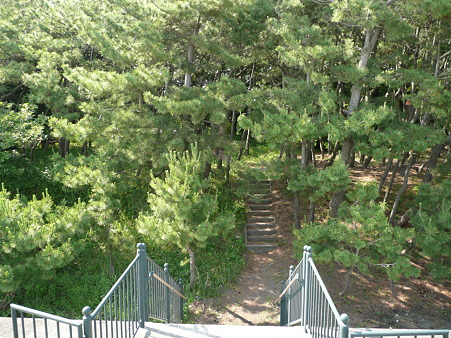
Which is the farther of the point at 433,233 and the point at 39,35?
the point at 39,35

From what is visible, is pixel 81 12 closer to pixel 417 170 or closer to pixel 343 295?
pixel 343 295

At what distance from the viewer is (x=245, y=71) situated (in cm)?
1588

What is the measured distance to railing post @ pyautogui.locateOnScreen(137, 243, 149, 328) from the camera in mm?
4266

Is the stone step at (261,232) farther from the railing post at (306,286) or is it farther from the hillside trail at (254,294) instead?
the railing post at (306,286)

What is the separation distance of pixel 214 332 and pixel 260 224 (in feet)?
28.7

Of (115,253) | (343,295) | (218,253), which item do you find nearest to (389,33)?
(343,295)

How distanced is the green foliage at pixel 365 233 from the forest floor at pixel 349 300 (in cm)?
144

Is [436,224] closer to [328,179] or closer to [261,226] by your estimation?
[328,179]

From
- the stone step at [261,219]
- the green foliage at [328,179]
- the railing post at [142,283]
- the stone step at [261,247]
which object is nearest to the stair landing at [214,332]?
the railing post at [142,283]

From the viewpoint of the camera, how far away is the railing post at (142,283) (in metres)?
4.27

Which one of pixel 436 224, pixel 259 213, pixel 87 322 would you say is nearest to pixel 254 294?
pixel 259 213

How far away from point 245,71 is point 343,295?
32.6 ft

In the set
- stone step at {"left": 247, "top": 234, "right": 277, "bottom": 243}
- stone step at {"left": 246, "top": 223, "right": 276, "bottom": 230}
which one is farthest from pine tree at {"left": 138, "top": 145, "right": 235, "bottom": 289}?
stone step at {"left": 246, "top": 223, "right": 276, "bottom": 230}

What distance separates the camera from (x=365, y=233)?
27.1 ft
